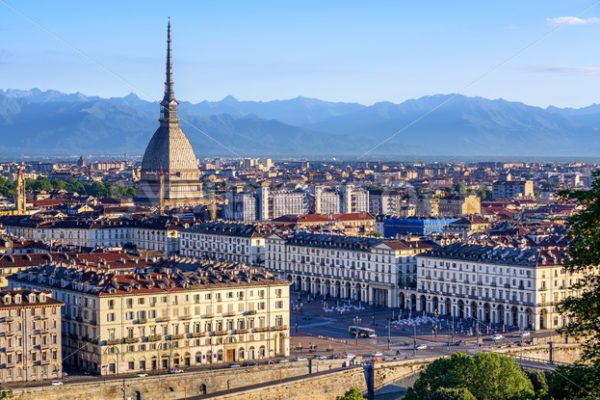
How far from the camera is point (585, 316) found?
20562mm

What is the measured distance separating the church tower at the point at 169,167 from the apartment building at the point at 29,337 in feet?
291

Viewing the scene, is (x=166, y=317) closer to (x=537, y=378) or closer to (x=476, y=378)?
(x=476, y=378)

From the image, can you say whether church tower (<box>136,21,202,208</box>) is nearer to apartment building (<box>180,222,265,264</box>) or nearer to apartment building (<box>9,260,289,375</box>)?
apartment building (<box>180,222,265,264</box>)

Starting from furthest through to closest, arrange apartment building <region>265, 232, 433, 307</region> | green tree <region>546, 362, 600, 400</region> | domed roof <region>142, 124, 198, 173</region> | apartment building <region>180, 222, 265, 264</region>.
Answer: domed roof <region>142, 124, 198, 173</region> → apartment building <region>180, 222, 265, 264</region> → apartment building <region>265, 232, 433, 307</region> → green tree <region>546, 362, 600, 400</region>

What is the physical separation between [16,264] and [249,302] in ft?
52.7

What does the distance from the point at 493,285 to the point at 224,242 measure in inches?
1013

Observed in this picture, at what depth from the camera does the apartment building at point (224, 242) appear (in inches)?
3228

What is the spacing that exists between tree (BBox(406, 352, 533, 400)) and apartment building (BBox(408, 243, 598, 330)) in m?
15.9

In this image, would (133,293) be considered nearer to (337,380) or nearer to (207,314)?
(207,314)

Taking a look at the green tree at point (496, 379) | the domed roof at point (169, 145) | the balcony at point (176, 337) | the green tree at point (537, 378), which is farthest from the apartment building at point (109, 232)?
the green tree at point (496, 379)

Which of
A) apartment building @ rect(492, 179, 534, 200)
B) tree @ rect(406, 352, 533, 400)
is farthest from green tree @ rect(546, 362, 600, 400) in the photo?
apartment building @ rect(492, 179, 534, 200)

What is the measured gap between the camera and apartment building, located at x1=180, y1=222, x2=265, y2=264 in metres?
82.0

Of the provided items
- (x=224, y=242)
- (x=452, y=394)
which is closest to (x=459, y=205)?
(x=224, y=242)

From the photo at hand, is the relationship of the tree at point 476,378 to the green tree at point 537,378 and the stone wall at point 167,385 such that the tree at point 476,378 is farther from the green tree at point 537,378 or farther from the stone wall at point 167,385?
the stone wall at point 167,385
